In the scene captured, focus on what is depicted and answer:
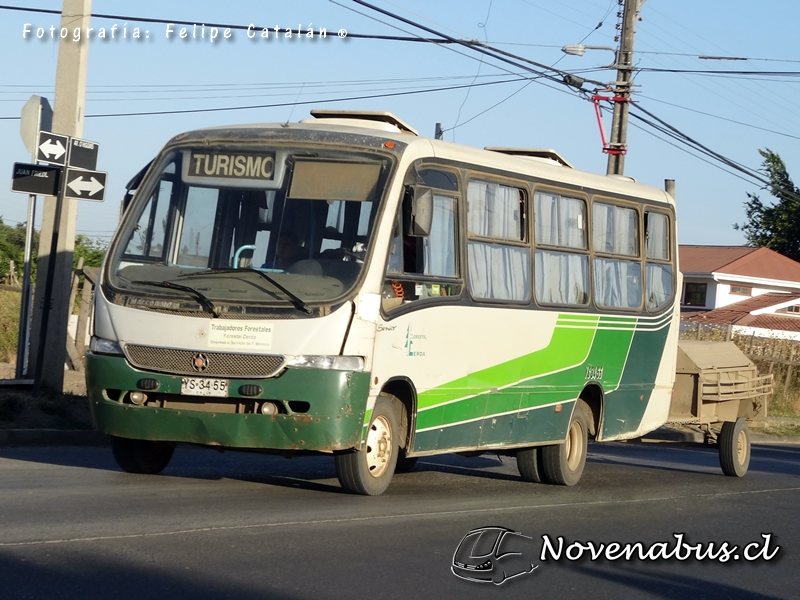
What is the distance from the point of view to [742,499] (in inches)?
464

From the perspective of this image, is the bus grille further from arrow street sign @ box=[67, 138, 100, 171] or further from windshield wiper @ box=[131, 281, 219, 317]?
arrow street sign @ box=[67, 138, 100, 171]

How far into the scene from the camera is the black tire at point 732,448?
47.6ft

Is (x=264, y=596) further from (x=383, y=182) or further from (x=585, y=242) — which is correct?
(x=585, y=242)

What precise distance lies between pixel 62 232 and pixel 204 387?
18.9ft

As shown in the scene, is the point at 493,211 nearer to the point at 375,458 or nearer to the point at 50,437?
the point at 375,458

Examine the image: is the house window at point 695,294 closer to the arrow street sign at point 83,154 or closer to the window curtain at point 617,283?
the window curtain at point 617,283

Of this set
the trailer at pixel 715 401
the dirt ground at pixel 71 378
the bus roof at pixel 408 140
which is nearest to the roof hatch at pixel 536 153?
the bus roof at pixel 408 140

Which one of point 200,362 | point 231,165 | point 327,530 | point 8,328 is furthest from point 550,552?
point 8,328

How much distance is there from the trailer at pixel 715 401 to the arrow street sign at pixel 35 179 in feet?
24.6

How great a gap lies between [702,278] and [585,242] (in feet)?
158

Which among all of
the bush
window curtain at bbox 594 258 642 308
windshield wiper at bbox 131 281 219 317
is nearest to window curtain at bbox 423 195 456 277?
windshield wiper at bbox 131 281 219 317

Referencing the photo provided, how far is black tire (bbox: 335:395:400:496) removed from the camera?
9492 mm

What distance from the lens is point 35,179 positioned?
535 inches

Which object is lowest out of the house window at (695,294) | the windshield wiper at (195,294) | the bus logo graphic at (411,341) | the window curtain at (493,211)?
the bus logo graphic at (411,341)
